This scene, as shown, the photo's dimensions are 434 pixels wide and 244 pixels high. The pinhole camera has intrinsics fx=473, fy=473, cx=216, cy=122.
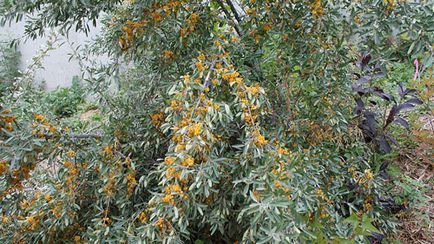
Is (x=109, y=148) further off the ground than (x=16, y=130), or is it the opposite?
(x=16, y=130)

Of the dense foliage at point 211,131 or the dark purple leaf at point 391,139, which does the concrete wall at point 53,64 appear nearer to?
the dense foliage at point 211,131

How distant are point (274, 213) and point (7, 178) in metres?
1.23

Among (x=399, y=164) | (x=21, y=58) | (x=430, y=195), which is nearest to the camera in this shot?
(x=430, y=195)

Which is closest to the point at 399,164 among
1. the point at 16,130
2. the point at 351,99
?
the point at 351,99

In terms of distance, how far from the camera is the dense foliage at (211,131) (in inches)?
69.5

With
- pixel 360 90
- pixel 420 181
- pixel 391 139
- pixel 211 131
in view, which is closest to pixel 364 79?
pixel 360 90

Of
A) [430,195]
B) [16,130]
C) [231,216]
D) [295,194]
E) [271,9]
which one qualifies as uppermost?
[271,9]

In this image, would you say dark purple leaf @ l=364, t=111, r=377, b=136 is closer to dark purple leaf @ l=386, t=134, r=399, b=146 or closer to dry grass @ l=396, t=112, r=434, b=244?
dark purple leaf @ l=386, t=134, r=399, b=146

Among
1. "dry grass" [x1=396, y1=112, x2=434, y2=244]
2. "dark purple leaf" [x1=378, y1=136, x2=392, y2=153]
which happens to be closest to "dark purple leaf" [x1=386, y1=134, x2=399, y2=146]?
"dark purple leaf" [x1=378, y1=136, x2=392, y2=153]

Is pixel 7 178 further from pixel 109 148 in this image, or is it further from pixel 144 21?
pixel 144 21

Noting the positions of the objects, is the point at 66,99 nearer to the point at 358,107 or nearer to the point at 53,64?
the point at 53,64

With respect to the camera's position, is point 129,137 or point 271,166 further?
point 129,137

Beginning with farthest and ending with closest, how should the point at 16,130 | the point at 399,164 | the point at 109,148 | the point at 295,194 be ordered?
the point at 399,164 < the point at 109,148 < the point at 16,130 < the point at 295,194

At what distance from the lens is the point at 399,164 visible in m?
3.27
